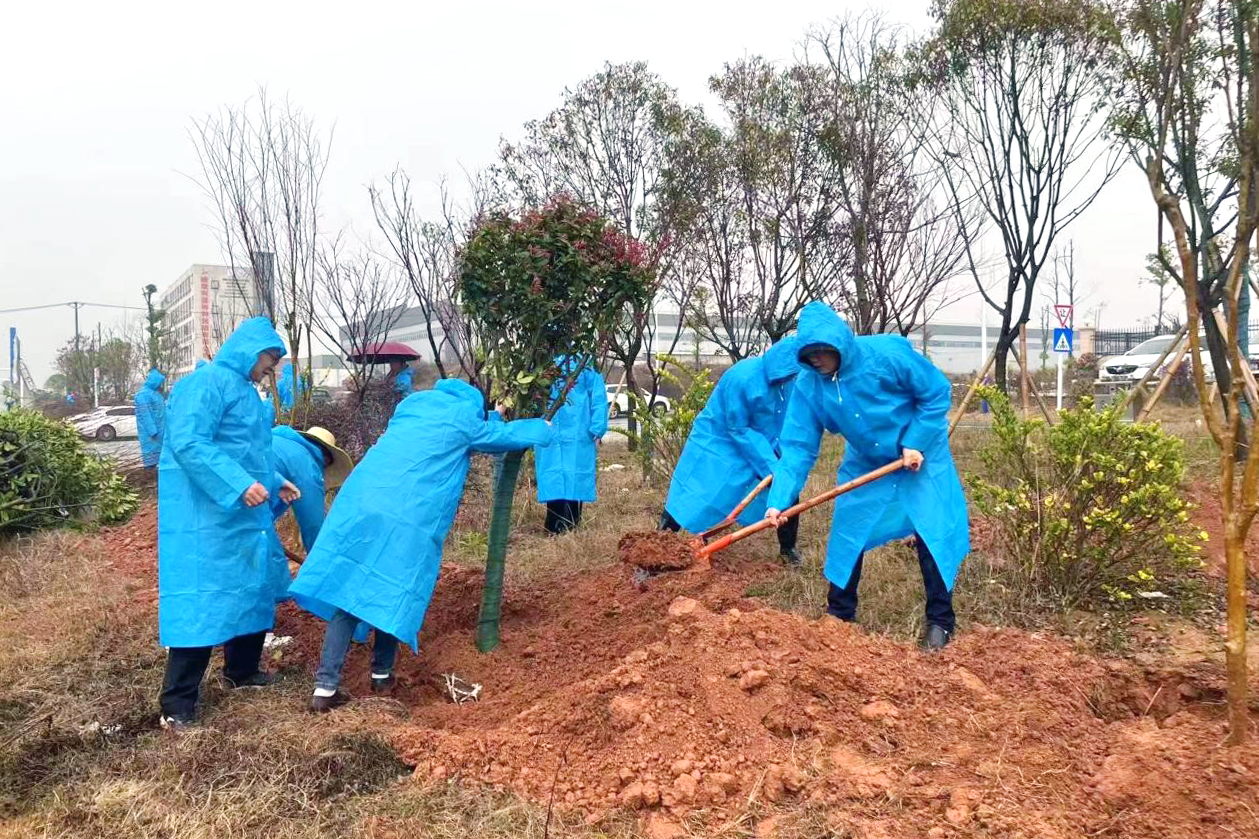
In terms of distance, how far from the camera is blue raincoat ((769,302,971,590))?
144 inches

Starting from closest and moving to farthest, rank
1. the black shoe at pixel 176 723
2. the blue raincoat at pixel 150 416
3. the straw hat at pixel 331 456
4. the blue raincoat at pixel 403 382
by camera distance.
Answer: the black shoe at pixel 176 723
the straw hat at pixel 331 456
the blue raincoat at pixel 403 382
the blue raincoat at pixel 150 416

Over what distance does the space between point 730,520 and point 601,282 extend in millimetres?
1803

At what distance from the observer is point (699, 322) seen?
36.1 ft

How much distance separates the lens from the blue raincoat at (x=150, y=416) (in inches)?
391

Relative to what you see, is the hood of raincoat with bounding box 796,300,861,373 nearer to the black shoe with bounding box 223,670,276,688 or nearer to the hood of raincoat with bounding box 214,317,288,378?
the hood of raincoat with bounding box 214,317,288,378

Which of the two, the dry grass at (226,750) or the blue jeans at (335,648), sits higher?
the blue jeans at (335,648)

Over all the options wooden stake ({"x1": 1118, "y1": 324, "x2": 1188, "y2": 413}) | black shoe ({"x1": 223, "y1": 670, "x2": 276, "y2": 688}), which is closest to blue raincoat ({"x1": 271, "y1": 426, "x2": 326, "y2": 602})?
black shoe ({"x1": 223, "y1": 670, "x2": 276, "y2": 688})

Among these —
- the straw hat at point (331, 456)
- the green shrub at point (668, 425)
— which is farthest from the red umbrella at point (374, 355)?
the straw hat at point (331, 456)

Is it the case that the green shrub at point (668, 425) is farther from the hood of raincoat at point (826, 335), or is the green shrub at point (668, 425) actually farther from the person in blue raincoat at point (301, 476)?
the person in blue raincoat at point (301, 476)

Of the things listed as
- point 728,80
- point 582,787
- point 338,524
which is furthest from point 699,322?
point 582,787

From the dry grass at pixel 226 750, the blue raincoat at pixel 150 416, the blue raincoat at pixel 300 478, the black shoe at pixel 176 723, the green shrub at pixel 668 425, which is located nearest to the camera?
the dry grass at pixel 226 750

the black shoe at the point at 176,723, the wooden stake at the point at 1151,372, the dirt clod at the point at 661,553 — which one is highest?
the wooden stake at the point at 1151,372

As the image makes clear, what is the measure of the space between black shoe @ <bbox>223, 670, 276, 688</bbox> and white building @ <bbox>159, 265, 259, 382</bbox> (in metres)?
5.87

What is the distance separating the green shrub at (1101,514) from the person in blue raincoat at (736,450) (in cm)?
144
